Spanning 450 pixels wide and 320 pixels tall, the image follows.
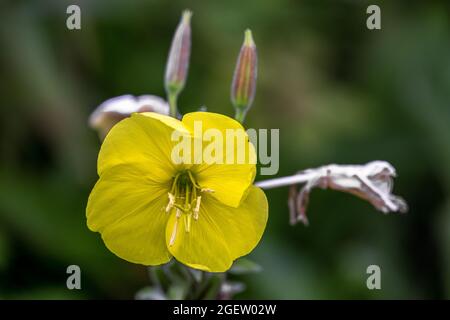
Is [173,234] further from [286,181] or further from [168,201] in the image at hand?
[286,181]

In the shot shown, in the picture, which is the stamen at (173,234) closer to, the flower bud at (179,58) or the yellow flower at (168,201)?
the yellow flower at (168,201)

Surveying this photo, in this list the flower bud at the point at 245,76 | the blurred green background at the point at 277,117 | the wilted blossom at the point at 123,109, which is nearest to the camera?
the flower bud at the point at 245,76

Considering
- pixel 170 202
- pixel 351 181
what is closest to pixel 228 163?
pixel 170 202

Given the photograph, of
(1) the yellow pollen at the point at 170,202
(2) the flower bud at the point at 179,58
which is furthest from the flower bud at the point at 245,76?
(1) the yellow pollen at the point at 170,202

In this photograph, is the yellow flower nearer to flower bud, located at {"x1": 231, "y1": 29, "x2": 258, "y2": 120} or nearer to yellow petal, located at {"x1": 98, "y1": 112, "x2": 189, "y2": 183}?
yellow petal, located at {"x1": 98, "y1": 112, "x2": 189, "y2": 183}
